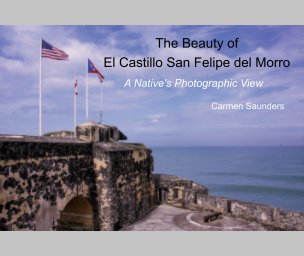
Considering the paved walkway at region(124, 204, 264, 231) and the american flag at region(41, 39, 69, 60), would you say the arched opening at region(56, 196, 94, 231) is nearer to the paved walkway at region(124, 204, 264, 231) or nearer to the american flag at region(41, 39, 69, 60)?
the paved walkway at region(124, 204, 264, 231)

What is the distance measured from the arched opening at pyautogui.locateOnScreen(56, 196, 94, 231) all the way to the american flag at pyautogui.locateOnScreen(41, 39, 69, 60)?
5013 mm

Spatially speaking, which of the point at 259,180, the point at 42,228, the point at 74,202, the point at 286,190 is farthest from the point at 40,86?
the point at 259,180

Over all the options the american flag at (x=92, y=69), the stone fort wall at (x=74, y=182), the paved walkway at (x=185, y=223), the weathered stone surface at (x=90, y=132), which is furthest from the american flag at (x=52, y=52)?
the paved walkway at (x=185, y=223)

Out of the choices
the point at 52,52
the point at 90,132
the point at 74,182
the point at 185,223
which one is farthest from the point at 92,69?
the point at 185,223

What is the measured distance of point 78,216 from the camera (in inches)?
428

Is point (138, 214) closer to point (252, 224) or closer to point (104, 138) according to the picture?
point (104, 138)

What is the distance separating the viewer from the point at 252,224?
1091 cm

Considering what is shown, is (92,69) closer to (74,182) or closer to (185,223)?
(74,182)

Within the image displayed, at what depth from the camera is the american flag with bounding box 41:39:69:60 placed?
11.1m

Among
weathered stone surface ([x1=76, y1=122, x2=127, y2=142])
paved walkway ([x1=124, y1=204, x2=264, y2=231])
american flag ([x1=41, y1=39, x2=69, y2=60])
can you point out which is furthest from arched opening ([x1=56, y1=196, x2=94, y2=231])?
american flag ([x1=41, y1=39, x2=69, y2=60])

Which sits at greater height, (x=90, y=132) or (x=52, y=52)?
(x=52, y=52)

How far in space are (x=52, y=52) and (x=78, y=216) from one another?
5.82m

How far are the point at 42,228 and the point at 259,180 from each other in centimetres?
5470

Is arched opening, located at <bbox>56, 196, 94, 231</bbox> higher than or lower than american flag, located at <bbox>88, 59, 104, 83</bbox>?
lower
